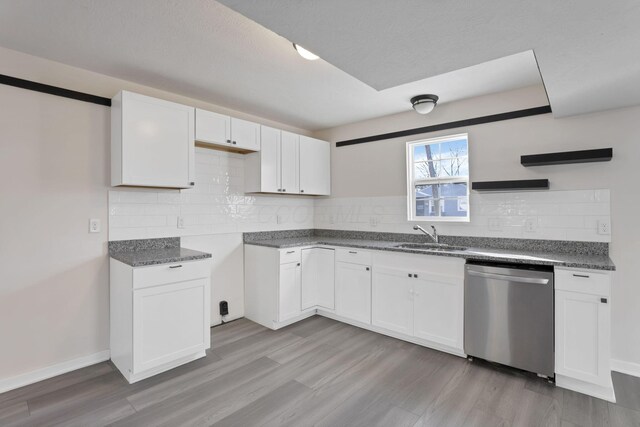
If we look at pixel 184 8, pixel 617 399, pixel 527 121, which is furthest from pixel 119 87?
Answer: pixel 617 399

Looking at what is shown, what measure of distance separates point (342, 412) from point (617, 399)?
1.88 metres

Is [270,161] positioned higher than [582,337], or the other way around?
[270,161]

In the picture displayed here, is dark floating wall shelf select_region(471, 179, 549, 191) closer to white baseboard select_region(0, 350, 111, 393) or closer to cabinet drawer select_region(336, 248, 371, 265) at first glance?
cabinet drawer select_region(336, 248, 371, 265)

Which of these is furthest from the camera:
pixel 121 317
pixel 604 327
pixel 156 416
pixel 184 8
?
pixel 121 317

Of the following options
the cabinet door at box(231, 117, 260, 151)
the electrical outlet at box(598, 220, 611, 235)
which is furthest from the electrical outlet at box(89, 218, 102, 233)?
the electrical outlet at box(598, 220, 611, 235)

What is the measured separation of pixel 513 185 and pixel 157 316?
3.18 meters

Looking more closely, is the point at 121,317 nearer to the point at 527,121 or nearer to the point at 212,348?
the point at 212,348

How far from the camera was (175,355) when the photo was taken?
2.55m

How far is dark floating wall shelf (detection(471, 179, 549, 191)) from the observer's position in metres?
2.73

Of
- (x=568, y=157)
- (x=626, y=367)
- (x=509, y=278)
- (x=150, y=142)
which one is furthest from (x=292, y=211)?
(x=626, y=367)

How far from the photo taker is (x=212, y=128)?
10.3 ft

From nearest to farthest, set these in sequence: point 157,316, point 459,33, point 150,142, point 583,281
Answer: point 459,33
point 583,281
point 157,316
point 150,142

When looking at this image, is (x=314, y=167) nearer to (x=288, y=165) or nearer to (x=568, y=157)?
(x=288, y=165)

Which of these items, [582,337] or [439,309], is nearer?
[582,337]
